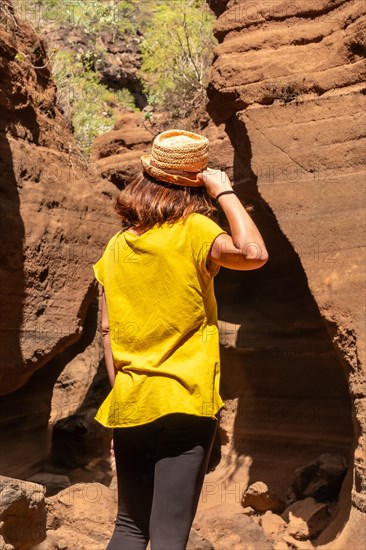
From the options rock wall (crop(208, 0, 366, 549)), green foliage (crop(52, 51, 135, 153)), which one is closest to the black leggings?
rock wall (crop(208, 0, 366, 549))

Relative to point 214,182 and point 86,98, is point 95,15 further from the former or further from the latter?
point 214,182

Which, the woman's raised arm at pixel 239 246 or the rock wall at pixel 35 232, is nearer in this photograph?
the woman's raised arm at pixel 239 246

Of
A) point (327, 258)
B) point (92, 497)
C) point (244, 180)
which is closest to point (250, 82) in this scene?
point (244, 180)

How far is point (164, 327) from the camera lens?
2227mm

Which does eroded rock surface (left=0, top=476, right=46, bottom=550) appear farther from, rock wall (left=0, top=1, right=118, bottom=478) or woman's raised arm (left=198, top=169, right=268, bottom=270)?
rock wall (left=0, top=1, right=118, bottom=478)

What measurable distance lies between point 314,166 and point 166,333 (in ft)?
11.7

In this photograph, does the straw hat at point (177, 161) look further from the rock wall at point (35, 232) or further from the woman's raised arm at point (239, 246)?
the rock wall at point (35, 232)

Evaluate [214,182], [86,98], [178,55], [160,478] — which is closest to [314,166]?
[214,182]

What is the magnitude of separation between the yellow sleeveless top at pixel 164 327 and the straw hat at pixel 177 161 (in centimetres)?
16

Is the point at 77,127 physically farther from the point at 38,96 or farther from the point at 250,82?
the point at 250,82

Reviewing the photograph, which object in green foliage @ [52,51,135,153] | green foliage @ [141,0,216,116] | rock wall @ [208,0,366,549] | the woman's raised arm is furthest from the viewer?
green foliage @ [52,51,135,153]

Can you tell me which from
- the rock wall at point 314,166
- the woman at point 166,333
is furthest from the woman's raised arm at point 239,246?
the rock wall at point 314,166

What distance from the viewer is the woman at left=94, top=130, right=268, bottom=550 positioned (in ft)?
6.97

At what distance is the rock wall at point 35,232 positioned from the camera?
6324mm
